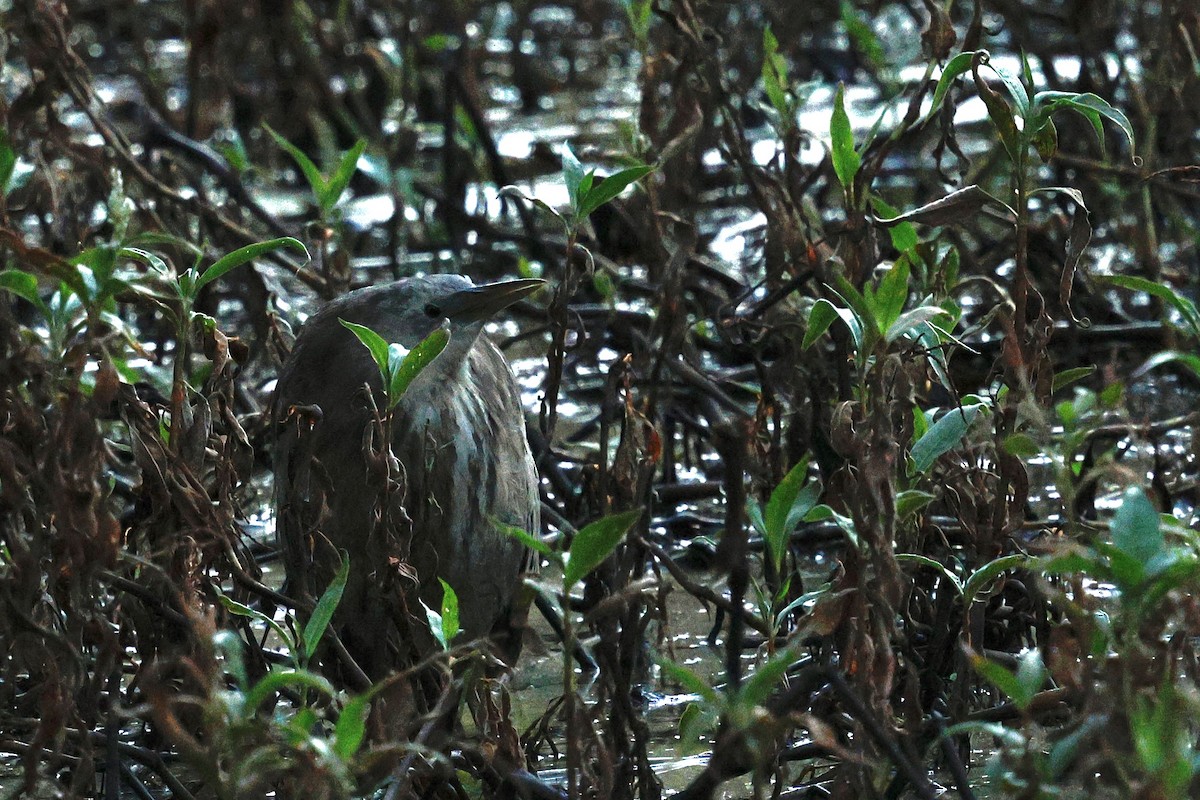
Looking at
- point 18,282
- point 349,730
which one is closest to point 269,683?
point 349,730

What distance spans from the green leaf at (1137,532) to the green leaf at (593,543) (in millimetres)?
463

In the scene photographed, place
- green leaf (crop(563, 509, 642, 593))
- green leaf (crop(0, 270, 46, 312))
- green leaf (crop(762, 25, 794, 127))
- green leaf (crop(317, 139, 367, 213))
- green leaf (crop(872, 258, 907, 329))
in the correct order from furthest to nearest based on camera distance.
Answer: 1. green leaf (crop(762, 25, 794, 127))
2. green leaf (crop(317, 139, 367, 213))
3. green leaf (crop(872, 258, 907, 329))
4. green leaf (crop(0, 270, 46, 312))
5. green leaf (crop(563, 509, 642, 593))

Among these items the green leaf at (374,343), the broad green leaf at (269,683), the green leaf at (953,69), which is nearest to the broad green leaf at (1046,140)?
the green leaf at (953,69)

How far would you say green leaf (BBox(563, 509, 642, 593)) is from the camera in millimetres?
1738

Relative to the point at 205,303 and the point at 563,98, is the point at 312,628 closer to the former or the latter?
the point at 205,303

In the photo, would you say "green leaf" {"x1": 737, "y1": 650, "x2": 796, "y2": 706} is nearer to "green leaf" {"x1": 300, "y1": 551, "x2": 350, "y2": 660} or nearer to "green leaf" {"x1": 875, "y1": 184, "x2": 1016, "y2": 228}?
"green leaf" {"x1": 300, "y1": 551, "x2": 350, "y2": 660}

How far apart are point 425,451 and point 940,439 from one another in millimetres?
755

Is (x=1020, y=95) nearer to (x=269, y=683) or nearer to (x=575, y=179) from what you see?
(x=575, y=179)

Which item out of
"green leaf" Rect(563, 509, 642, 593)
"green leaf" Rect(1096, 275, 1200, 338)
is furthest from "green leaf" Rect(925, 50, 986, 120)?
"green leaf" Rect(563, 509, 642, 593)

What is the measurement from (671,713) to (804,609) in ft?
0.98

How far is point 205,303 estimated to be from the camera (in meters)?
3.62

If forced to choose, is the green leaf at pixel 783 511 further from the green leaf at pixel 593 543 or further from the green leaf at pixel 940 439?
the green leaf at pixel 593 543

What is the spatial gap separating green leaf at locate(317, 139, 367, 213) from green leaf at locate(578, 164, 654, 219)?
749mm

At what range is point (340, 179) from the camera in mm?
3125
